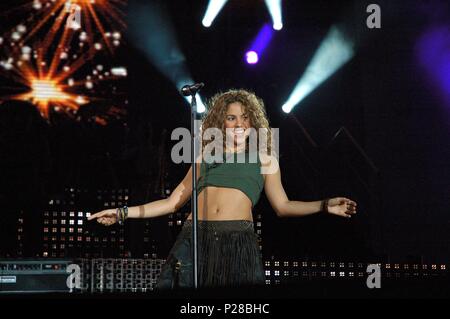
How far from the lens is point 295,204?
9.21 ft

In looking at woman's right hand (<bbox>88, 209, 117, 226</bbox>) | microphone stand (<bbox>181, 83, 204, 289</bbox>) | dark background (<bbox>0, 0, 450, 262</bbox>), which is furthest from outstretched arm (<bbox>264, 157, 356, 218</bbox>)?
dark background (<bbox>0, 0, 450, 262</bbox>)

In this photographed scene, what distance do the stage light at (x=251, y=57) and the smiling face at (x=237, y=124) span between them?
3.11 meters

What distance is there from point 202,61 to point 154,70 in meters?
0.51

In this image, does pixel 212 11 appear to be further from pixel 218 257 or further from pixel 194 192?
pixel 218 257

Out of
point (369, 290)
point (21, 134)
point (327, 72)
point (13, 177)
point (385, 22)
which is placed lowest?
point (369, 290)

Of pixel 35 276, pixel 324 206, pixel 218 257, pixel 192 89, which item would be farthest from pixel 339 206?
pixel 35 276

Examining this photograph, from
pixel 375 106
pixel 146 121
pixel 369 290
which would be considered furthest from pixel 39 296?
pixel 375 106

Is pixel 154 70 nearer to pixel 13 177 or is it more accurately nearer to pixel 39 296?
pixel 13 177

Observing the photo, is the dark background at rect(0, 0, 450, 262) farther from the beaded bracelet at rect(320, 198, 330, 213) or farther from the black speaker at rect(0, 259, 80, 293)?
the beaded bracelet at rect(320, 198, 330, 213)

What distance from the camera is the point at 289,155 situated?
6488 millimetres

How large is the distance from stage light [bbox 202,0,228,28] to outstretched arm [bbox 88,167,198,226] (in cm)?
340

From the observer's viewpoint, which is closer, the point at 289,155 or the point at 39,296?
the point at 39,296

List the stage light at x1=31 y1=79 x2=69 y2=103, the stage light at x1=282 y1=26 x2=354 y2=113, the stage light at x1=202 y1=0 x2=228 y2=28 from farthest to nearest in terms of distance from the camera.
→ the stage light at x1=31 y1=79 x2=69 y2=103 → the stage light at x1=282 y1=26 x2=354 y2=113 → the stage light at x1=202 y1=0 x2=228 y2=28

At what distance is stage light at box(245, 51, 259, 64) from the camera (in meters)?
6.19
